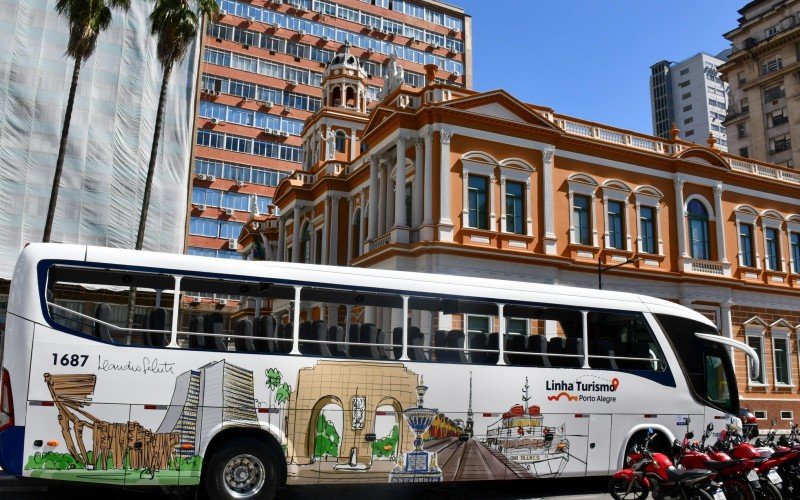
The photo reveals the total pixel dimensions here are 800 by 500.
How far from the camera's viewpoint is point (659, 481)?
32.5ft

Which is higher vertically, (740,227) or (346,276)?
(740,227)

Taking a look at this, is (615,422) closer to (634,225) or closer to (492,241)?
(492,241)

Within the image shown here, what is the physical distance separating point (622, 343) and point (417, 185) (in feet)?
54.6

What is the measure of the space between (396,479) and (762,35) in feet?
220

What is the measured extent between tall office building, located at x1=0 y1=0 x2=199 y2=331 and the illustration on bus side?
66.4 ft

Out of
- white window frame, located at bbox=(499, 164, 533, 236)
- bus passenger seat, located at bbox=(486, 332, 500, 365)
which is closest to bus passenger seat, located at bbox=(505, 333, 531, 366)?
bus passenger seat, located at bbox=(486, 332, 500, 365)

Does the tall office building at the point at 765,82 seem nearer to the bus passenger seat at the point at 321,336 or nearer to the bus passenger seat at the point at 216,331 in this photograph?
the bus passenger seat at the point at 321,336

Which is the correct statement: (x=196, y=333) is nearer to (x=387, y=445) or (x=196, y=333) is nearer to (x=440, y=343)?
(x=387, y=445)

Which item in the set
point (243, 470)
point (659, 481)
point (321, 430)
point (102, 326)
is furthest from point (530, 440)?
point (102, 326)

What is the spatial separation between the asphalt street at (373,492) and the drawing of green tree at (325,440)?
154 centimetres

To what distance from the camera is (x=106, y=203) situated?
28312 millimetres

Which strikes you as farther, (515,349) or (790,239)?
(790,239)

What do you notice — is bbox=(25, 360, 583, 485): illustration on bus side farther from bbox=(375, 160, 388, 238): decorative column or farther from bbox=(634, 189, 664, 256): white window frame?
bbox=(634, 189, 664, 256): white window frame

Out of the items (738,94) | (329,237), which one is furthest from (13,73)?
(738,94)
